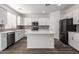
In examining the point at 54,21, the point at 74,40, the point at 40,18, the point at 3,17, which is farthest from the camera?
the point at 54,21

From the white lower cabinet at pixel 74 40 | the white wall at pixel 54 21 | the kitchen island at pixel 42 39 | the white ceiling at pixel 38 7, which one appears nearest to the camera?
the white ceiling at pixel 38 7

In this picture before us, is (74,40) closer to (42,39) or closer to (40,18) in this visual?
(42,39)

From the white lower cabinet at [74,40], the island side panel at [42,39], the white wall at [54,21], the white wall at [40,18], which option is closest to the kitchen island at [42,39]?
the island side panel at [42,39]

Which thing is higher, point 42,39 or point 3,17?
point 3,17

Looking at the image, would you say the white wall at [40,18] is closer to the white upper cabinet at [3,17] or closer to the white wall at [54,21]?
the white wall at [54,21]

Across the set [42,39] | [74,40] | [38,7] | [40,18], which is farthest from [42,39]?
[38,7]

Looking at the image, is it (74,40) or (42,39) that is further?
(42,39)

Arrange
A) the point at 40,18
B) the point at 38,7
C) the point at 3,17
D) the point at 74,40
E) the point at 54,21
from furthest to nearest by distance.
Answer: the point at 54,21 < the point at 40,18 < the point at 74,40 < the point at 3,17 < the point at 38,7
